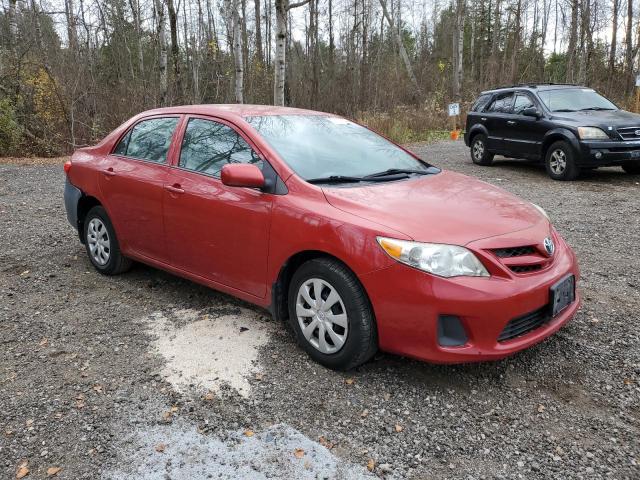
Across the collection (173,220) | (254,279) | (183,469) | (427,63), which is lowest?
(183,469)

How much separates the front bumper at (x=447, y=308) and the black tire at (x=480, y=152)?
30.8 ft

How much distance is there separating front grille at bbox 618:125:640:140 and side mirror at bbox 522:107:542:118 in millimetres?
1484

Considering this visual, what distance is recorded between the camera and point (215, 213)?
3711 millimetres

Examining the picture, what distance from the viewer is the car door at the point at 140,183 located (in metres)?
4.22

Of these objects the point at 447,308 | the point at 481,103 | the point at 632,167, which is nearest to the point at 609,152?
the point at 632,167

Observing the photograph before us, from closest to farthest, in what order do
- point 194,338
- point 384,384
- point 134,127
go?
point 384,384 < point 194,338 < point 134,127

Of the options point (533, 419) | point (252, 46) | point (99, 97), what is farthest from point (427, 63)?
point (533, 419)

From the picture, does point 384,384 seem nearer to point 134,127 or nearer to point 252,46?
point 134,127

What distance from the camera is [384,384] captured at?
3150mm

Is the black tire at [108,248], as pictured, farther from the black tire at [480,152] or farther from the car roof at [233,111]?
the black tire at [480,152]

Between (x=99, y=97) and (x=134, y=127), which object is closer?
(x=134, y=127)

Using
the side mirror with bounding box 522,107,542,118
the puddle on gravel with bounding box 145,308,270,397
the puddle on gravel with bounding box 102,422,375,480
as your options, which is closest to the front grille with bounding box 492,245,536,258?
the puddle on gravel with bounding box 102,422,375,480

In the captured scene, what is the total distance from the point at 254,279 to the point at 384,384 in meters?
1.08

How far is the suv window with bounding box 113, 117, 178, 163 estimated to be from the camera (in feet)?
14.1
